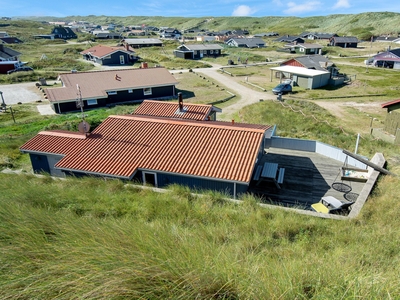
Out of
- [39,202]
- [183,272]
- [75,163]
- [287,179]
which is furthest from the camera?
[287,179]

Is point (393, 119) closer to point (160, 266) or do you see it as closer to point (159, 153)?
point (159, 153)

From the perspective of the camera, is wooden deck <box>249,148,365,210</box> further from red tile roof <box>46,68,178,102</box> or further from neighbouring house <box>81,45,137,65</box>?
neighbouring house <box>81,45,137,65</box>

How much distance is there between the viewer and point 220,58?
69.2 m

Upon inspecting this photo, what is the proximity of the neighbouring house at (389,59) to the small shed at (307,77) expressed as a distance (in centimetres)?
2435

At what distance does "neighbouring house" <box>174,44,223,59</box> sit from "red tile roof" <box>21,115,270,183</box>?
56.8 meters

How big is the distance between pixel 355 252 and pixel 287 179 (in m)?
9.73

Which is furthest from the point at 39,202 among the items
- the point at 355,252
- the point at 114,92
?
the point at 114,92

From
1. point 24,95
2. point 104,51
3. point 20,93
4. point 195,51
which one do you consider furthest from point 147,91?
point 195,51

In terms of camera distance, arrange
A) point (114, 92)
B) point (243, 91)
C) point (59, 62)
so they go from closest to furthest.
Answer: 1. point (114, 92)
2. point (243, 91)
3. point (59, 62)

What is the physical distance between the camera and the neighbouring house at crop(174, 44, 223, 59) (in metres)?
68.7

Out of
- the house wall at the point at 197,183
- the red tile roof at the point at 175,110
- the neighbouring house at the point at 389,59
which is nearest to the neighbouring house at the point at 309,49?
the neighbouring house at the point at 389,59

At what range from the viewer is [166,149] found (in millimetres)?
13906

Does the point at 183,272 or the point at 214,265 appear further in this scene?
the point at 214,265

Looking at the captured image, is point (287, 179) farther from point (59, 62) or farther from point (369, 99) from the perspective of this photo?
point (59, 62)
